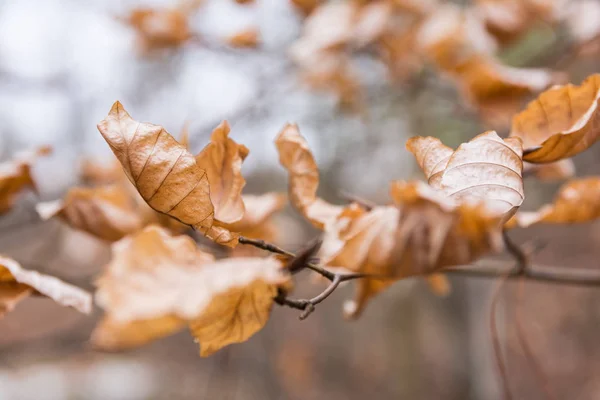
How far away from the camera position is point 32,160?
1.73 ft

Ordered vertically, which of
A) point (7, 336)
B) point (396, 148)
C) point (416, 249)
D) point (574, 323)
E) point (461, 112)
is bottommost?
point (7, 336)

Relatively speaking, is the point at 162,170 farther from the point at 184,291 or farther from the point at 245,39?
the point at 245,39

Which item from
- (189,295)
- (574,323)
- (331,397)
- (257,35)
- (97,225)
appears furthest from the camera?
(331,397)

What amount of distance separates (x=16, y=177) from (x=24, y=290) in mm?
200

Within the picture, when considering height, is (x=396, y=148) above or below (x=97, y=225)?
above

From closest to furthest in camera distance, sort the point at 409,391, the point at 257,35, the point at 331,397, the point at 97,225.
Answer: the point at 97,225
the point at 257,35
the point at 409,391
the point at 331,397

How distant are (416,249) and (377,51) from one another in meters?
1.05

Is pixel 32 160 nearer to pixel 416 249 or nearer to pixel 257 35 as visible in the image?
pixel 416 249

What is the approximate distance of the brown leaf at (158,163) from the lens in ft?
0.97

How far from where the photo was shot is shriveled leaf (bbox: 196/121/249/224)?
34cm

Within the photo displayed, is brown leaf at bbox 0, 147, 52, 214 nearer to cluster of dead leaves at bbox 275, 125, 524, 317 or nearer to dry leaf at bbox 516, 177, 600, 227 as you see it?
cluster of dead leaves at bbox 275, 125, 524, 317

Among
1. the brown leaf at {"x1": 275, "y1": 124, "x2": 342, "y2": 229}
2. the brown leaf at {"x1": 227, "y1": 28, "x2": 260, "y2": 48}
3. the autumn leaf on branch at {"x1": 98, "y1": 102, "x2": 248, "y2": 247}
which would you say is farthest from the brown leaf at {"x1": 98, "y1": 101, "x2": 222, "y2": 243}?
the brown leaf at {"x1": 227, "y1": 28, "x2": 260, "y2": 48}

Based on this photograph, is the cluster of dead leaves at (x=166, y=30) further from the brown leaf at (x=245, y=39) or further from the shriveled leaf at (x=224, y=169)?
the shriveled leaf at (x=224, y=169)

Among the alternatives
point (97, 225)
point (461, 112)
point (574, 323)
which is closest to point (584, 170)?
point (574, 323)
